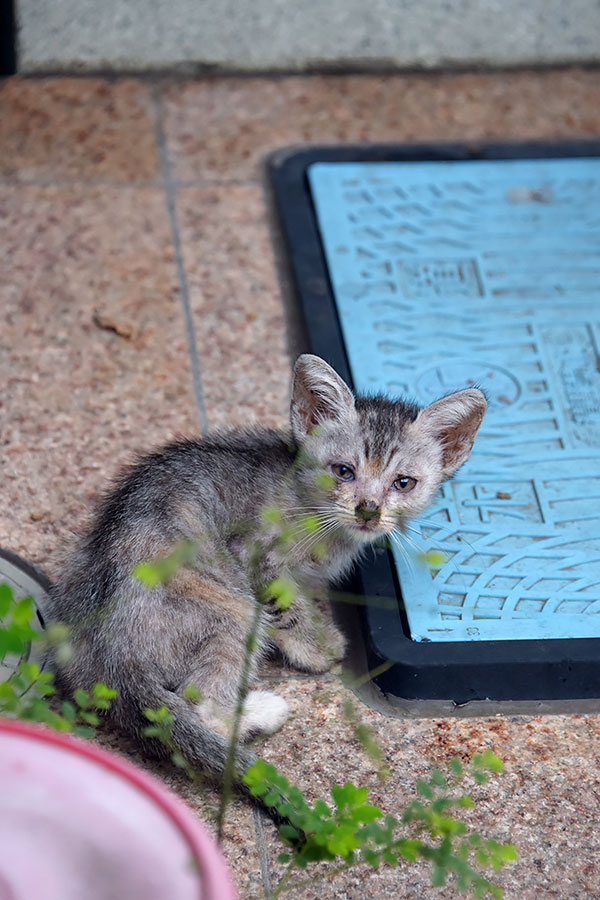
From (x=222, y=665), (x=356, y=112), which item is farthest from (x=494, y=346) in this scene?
(x=222, y=665)

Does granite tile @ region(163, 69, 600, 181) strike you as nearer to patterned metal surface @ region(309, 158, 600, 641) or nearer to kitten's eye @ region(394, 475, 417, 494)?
patterned metal surface @ region(309, 158, 600, 641)

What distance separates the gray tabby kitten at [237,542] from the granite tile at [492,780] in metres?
0.12

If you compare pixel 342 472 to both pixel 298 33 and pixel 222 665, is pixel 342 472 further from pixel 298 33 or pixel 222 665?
pixel 298 33

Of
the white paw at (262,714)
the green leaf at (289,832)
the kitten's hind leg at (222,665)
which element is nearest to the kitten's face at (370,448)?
the kitten's hind leg at (222,665)

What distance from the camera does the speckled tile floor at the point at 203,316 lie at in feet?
9.23

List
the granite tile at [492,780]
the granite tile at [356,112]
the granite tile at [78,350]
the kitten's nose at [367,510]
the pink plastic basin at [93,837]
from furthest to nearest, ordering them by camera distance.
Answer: the granite tile at [356,112]
the granite tile at [78,350]
the kitten's nose at [367,510]
the granite tile at [492,780]
the pink plastic basin at [93,837]

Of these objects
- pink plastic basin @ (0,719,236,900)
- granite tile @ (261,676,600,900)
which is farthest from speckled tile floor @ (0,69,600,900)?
pink plastic basin @ (0,719,236,900)

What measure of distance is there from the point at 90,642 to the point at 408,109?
3.24m

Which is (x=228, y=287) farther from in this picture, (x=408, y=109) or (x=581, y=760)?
(x=581, y=760)

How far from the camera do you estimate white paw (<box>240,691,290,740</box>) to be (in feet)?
9.41

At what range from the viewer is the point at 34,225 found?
173 inches

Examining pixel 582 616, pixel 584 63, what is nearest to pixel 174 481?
pixel 582 616

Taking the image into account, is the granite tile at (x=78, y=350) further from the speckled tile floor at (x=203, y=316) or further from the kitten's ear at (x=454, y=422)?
the kitten's ear at (x=454, y=422)

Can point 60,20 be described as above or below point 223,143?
above
